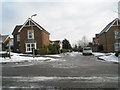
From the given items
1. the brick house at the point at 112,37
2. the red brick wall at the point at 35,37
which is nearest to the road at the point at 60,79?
the red brick wall at the point at 35,37

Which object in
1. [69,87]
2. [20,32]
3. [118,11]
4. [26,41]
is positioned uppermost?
[118,11]

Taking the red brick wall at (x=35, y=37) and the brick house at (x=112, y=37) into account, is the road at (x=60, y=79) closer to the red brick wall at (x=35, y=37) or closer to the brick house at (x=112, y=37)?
the red brick wall at (x=35, y=37)

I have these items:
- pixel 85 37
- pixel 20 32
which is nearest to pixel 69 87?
pixel 20 32

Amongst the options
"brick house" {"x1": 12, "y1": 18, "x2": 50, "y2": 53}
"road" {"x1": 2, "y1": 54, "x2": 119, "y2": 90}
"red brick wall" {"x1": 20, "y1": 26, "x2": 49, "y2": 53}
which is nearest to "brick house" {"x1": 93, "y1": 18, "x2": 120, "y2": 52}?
"red brick wall" {"x1": 20, "y1": 26, "x2": 49, "y2": 53}

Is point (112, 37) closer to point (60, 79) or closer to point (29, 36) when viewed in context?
point (29, 36)

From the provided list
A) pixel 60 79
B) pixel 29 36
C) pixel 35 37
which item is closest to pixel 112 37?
pixel 35 37

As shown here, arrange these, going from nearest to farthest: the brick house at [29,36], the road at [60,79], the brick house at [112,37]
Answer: the road at [60,79] → the brick house at [29,36] → the brick house at [112,37]

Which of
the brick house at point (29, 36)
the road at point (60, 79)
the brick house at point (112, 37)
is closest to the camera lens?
the road at point (60, 79)

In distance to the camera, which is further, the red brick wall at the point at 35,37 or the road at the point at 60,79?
the red brick wall at the point at 35,37

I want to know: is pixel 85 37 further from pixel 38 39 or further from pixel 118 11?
pixel 118 11

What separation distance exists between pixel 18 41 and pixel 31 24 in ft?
22.5

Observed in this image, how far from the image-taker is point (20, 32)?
35.6 meters

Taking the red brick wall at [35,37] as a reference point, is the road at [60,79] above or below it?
below

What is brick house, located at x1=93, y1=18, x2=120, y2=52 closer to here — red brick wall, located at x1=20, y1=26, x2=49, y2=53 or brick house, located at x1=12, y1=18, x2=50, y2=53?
red brick wall, located at x1=20, y1=26, x2=49, y2=53
